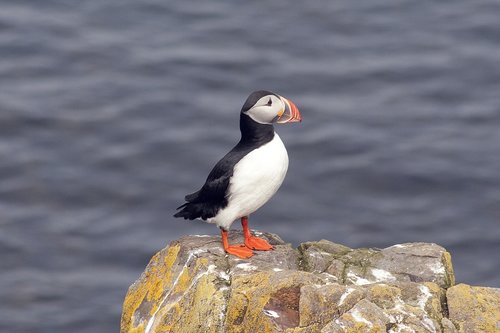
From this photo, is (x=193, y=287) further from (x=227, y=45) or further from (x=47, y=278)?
(x=227, y=45)

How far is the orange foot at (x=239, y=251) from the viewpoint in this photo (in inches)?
390

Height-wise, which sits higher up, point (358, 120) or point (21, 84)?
point (21, 84)

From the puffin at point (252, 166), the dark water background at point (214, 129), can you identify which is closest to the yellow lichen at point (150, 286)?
the puffin at point (252, 166)

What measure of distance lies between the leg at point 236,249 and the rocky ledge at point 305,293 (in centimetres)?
7

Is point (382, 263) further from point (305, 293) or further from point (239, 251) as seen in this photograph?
point (305, 293)

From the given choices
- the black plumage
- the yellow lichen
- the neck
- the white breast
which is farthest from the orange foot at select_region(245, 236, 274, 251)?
the neck

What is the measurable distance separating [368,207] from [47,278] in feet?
17.4

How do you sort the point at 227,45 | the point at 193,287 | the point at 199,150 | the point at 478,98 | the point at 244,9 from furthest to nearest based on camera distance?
the point at 244,9
the point at 227,45
the point at 478,98
the point at 199,150
the point at 193,287

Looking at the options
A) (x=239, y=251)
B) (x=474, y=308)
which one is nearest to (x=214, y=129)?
(x=239, y=251)

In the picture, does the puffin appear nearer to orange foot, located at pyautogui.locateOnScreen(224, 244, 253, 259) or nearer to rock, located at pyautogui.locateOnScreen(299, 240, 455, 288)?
orange foot, located at pyautogui.locateOnScreen(224, 244, 253, 259)

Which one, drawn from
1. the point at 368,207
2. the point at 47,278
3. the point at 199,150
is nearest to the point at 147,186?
the point at 199,150

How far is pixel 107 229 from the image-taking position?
58.1 feet

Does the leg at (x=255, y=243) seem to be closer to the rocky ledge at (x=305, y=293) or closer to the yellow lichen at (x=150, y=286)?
the rocky ledge at (x=305, y=293)

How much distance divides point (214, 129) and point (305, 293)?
1143 centimetres
